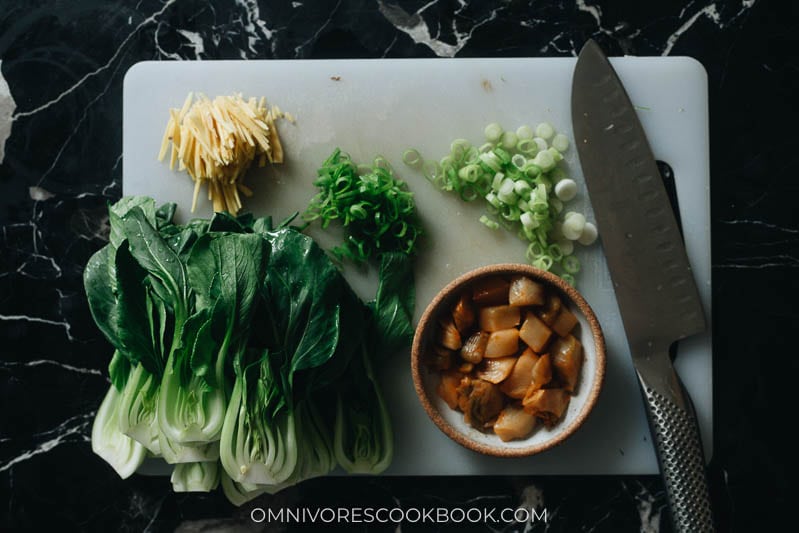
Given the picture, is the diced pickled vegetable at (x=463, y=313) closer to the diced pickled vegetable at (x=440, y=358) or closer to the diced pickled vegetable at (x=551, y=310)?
the diced pickled vegetable at (x=440, y=358)

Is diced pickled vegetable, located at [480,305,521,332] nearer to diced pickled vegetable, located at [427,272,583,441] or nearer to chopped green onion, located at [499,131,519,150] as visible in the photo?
diced pickled vegetable, located at [427,272,583,441]

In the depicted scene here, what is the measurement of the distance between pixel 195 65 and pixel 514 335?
118cm

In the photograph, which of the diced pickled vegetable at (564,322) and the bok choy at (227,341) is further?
the diced pickled vegetable at (564,322)

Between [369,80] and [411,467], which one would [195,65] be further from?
[411,467]

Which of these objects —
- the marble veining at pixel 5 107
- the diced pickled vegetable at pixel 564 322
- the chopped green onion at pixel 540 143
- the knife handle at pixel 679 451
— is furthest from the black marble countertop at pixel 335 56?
the diced pickled vegetable at pixel 564 322

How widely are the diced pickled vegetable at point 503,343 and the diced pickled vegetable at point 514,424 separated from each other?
15 cm

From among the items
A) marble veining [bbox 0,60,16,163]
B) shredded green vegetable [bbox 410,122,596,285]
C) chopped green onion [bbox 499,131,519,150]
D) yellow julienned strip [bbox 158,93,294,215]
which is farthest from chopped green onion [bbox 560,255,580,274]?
marble veining [bbox 0,60,16,163]

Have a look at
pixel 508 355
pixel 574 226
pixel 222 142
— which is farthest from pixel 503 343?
pixel 222 142

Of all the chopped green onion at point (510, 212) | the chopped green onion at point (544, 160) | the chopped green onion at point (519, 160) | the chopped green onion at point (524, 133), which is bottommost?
the chopped green onion at point (510, 212)

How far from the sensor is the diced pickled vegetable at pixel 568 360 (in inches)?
71.4

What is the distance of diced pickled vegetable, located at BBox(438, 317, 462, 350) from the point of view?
6.03 feet

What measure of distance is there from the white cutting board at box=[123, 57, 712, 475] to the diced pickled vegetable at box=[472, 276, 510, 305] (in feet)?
0.50

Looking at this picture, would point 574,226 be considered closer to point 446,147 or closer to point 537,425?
point 446,147

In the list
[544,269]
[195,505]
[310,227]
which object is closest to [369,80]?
[310,227]
